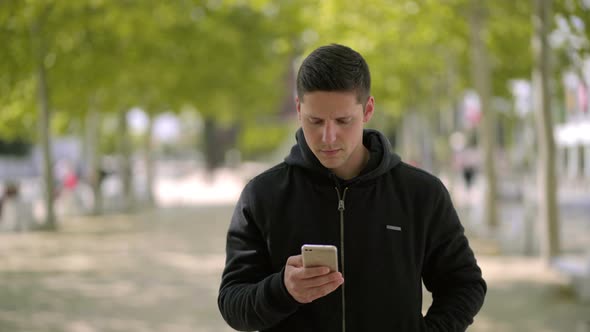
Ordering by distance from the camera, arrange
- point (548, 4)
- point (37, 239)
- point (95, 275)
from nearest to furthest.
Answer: point (548, 4), point (95, 275), point (37, 239)

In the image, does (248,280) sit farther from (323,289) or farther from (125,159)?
(125,159)

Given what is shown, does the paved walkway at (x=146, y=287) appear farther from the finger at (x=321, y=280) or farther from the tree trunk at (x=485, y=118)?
the finger at (x=321, y=280)

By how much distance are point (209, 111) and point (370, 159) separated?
32.4 metres

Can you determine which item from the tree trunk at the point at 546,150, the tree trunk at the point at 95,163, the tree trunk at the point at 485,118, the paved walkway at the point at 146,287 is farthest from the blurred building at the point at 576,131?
the tree trunk at the point at 546,150

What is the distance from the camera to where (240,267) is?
8.17 ft

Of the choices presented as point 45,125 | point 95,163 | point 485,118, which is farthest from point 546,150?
point 95,163

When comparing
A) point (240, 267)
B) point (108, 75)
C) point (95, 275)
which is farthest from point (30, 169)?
point (240, 267)

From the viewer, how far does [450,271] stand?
2600 mm

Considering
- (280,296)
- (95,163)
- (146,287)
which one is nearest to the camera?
(280,296)

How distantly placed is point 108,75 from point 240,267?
2032cm

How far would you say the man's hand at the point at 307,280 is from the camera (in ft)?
7.12

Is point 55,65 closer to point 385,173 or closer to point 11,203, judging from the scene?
point 11,203

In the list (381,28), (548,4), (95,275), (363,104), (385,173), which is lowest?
(95,275)

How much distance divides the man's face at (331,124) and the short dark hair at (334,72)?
2 centimetres
